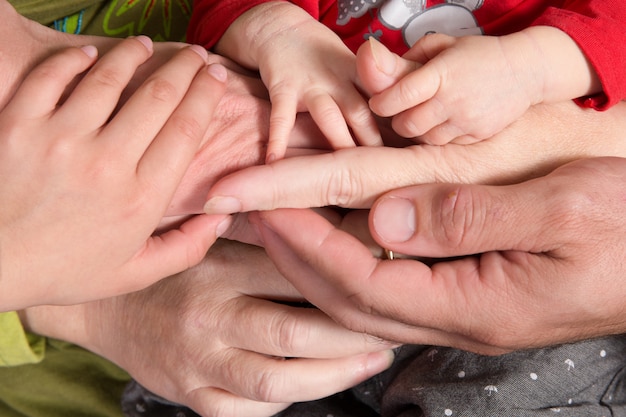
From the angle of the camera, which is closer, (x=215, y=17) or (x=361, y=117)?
(x=361, y=117)

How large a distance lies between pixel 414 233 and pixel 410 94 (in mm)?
174

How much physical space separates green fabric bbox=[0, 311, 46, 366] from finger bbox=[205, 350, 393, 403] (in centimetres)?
36

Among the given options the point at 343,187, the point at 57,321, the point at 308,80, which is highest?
the point at 308,80

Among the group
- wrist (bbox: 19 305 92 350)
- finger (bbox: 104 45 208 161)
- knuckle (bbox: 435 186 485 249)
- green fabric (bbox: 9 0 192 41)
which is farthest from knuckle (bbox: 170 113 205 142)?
wrist (bbox: 19 305 92 350)

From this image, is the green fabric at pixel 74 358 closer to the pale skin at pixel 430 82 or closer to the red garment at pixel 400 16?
the red garment at pixel 400 16

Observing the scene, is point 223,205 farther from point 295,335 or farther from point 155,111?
point 295,335

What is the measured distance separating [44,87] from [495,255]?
0.62 m

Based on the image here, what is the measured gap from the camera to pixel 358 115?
88 centimetres

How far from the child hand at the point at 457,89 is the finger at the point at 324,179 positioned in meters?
0.04

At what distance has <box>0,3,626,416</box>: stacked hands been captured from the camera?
2.64 ft

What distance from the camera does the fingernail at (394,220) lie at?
83cm

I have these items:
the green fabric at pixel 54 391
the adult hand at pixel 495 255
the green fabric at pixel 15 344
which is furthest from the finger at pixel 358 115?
the green fabric at pixel 54 391

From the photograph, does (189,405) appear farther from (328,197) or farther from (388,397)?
(328,197)

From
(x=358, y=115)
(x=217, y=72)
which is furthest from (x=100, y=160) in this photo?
(x=358, y=115)
